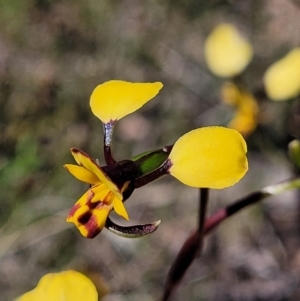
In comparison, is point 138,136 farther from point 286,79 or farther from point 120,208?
point 120,208

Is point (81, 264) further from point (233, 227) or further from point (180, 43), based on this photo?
point (180, 43)

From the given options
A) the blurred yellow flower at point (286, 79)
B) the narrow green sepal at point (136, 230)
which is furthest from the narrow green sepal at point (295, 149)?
the narrow green sepal at point (136, 230)

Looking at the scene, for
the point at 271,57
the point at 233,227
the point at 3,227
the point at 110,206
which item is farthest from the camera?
the point at 271,57

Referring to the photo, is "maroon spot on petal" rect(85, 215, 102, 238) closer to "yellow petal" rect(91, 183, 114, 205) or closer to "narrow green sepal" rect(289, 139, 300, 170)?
"yellow petal" rect(91, 183, 114, 205)

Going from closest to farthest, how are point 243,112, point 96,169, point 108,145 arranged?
point 96,169 < point 108,145 < point 243,112

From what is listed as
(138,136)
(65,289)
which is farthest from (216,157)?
(138,136)

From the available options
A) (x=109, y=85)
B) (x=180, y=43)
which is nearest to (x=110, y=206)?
(x=109, y=85)

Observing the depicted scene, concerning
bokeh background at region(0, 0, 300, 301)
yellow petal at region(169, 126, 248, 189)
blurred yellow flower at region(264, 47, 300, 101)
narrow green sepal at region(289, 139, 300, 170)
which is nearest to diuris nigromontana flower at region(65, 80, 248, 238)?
yellow petal at region(169, 126, 248, 189)
